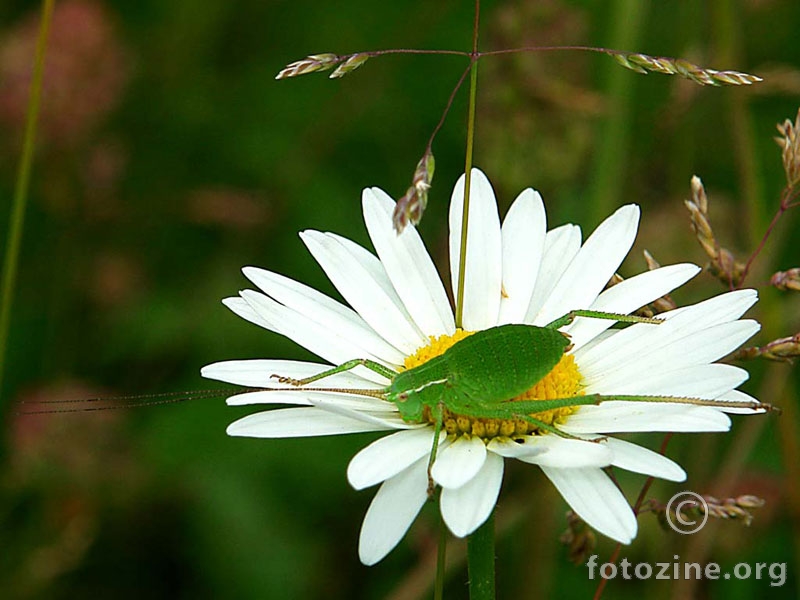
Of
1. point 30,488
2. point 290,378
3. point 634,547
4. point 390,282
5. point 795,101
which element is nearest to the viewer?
point 290,378

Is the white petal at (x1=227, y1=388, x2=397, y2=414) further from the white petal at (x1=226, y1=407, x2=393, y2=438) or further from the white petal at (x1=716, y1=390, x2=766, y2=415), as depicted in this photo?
the white petal at (x1=716, y1=390, x2=766, y2=415)

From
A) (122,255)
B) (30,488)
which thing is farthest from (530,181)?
(30,488)

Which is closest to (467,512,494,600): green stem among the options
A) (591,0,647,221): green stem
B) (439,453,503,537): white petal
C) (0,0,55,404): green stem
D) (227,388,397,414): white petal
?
(439,453,503,537): white petal

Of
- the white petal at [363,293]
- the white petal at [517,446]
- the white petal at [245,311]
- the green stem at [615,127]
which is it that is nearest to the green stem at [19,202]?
the white petal at [245,311]

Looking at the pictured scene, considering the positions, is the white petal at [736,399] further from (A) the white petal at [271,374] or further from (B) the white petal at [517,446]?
(A) the white petal at [271,374]

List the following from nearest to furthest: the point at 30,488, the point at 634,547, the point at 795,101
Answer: the point at 634,547 → the point at 30,488 → the point at 795,101

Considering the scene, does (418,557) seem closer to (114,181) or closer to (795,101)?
(114,181)

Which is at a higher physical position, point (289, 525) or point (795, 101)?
point (795, 101)
